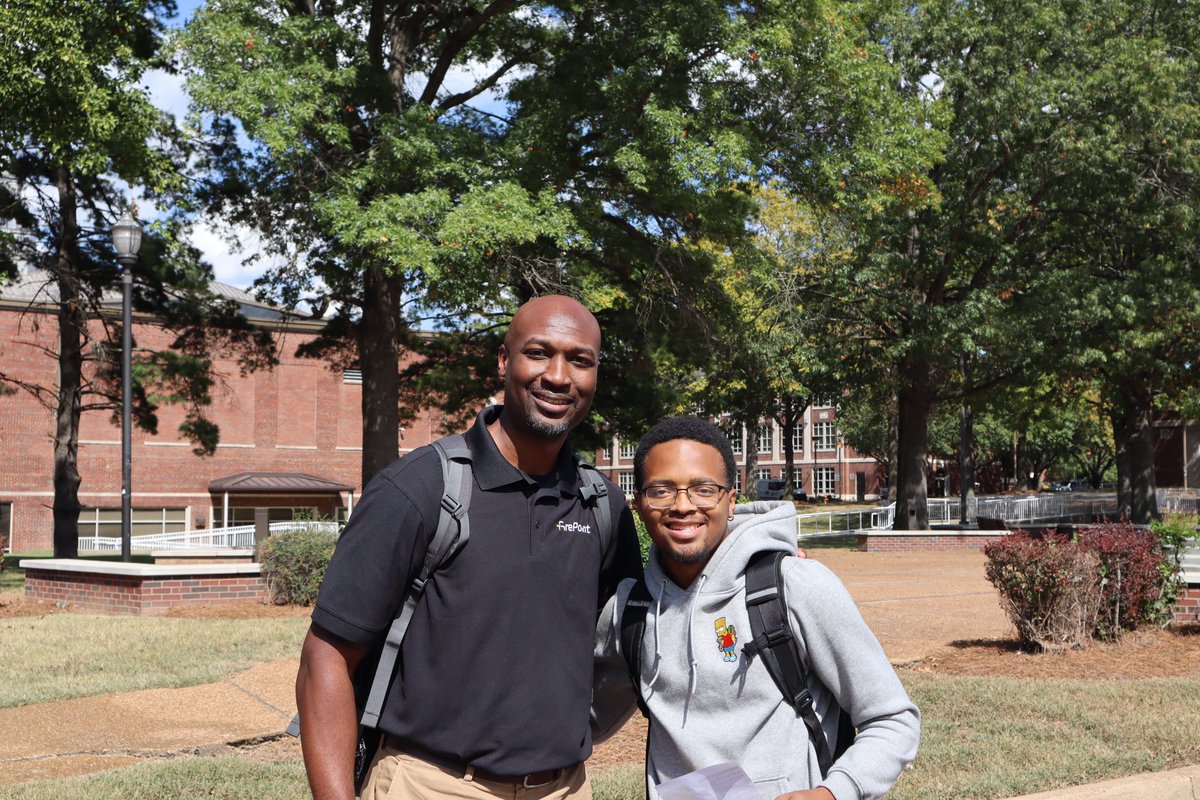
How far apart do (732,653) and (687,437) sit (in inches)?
19.6

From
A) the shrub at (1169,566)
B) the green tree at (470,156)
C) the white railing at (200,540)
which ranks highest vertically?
the green tree at (470,156)

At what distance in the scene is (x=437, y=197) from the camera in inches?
579

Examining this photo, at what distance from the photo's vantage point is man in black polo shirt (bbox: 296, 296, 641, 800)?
2.37 m

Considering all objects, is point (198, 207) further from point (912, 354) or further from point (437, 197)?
point (912, 354)

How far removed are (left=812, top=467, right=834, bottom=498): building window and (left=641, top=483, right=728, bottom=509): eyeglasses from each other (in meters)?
83.9

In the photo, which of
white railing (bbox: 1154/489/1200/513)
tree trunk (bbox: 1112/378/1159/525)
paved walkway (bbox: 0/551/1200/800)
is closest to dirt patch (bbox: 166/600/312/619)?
paved walkway (bbox: 0/551/1200/800)

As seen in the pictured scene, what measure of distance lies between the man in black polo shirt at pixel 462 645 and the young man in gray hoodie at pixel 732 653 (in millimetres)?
206

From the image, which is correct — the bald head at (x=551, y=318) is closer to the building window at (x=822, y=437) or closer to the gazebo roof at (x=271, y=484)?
the gazebo roof at (x=271, y=484)

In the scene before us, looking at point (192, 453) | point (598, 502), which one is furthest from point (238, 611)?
point (192, 453)

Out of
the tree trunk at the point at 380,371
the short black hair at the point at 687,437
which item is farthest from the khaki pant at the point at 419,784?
the tree trunk at the point at 380,371

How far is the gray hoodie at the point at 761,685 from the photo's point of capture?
7.55 ft

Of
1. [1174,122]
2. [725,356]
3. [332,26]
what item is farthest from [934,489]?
[332,26]

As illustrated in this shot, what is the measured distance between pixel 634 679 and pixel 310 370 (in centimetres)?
4277

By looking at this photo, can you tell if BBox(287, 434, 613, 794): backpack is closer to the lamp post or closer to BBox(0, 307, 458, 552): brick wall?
the lamp post
